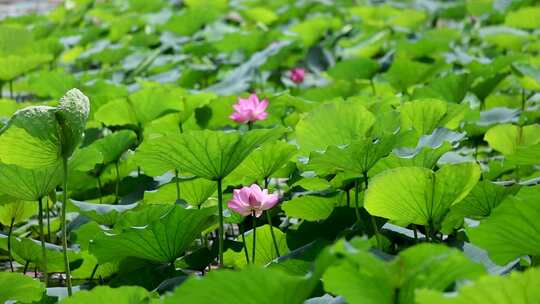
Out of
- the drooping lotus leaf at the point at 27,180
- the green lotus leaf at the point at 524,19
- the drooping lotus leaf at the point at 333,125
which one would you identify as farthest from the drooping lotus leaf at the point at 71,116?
the green lotus leaf at the point at 524,19

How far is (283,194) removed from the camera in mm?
1628

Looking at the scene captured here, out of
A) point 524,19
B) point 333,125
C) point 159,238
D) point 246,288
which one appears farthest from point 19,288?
point 524,19

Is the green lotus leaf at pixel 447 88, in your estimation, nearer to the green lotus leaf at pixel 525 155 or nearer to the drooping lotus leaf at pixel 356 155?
the green lotus leaf at pixel 525 155

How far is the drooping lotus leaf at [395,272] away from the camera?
794 millimetres

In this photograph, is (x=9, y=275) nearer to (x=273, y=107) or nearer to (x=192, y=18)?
(x=273, y=107)

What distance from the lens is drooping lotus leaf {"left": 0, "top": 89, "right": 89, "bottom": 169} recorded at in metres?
1.14

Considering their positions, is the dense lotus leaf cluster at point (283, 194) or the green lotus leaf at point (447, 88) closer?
the dense lotus leaf cluster at point (283, 194)

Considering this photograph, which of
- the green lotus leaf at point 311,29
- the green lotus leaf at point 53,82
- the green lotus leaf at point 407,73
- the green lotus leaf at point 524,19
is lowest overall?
the green lotus leaf at point 311,29

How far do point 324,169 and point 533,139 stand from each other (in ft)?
1.38

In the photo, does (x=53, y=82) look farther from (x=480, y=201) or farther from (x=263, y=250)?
(x=480, y=201)

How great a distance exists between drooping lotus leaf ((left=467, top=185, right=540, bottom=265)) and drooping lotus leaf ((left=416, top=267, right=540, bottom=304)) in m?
0.20

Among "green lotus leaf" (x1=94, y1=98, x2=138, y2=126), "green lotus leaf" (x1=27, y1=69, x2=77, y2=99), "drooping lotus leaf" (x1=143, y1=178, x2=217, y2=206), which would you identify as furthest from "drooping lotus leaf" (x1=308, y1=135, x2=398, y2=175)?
"green lotus leaf" (x1=27, y1=69, x2=77, y2=99)

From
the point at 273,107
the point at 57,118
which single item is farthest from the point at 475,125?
the point at 57,118

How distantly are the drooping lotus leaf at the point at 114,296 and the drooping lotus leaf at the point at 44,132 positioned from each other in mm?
242
